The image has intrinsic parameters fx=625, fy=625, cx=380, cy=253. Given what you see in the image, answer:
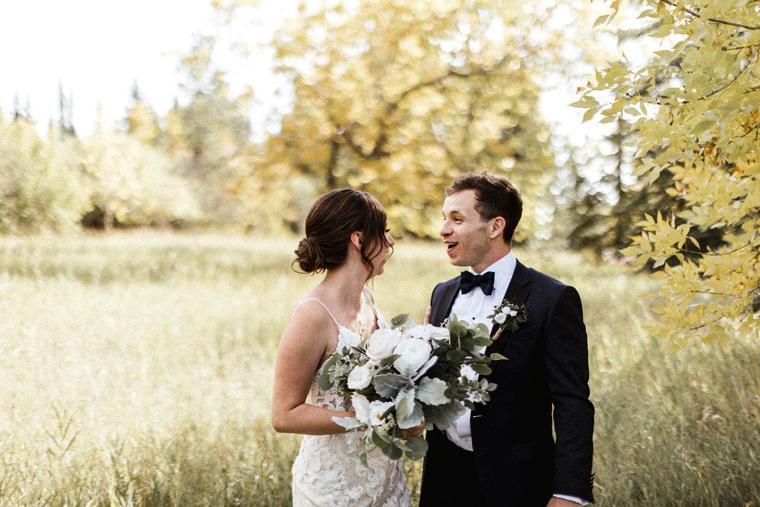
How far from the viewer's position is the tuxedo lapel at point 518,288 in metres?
2.48

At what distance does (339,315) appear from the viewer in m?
2.52

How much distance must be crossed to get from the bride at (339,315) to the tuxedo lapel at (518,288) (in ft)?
1.75

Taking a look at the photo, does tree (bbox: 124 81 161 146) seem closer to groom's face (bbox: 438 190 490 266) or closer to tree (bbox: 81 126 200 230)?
tree (bbox: 81 126 200 230)

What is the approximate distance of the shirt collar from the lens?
263cm

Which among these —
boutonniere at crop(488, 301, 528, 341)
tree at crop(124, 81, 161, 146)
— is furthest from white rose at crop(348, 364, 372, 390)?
→ tree at crop(124, 81, 161, 146)

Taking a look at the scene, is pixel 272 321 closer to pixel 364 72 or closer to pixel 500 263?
pixel 364 72

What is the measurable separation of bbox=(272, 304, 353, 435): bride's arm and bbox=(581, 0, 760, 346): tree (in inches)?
57.5

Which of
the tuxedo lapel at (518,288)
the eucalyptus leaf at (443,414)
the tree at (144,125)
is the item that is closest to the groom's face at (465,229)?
the tuxedo lapel at (518,288)

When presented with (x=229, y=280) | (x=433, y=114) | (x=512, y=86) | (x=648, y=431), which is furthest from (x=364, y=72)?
(x=648, y=431)

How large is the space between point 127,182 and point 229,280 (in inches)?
1097

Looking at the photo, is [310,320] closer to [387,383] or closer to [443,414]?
[387,383]

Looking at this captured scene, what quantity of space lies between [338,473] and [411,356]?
91 cm

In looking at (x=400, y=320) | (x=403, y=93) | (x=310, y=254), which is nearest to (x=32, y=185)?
(x=403, y=93)

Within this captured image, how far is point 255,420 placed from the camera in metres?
4.99
